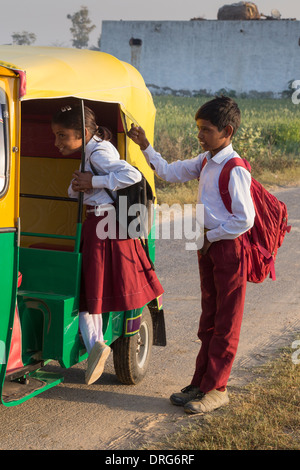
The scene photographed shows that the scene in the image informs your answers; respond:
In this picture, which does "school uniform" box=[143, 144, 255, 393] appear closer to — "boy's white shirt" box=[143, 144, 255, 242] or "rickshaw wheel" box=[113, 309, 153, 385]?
Result: "boy's white shirt" box=[143, 144, 255, 242]

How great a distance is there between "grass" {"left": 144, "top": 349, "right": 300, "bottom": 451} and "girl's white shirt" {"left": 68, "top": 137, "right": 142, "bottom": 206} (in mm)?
→ 1520

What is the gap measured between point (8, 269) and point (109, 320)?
1.08 metres

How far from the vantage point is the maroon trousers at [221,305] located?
447cm

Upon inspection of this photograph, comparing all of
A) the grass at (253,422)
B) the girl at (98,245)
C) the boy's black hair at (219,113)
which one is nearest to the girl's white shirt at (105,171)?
the girl at (98,245)

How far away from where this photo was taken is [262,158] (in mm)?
17484

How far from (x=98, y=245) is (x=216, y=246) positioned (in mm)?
747

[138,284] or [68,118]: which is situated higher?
[68,118]

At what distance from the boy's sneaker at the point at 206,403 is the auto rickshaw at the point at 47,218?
59 cm

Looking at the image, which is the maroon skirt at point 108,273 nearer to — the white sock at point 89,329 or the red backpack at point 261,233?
the white sock at point 89,329

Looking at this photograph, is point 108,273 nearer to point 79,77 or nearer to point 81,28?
point 79,77

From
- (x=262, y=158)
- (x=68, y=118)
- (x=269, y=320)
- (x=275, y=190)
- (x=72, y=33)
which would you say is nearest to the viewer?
(x=68, y=118)

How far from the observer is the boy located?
171 inches

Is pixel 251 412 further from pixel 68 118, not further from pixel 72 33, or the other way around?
pixel 72 33
